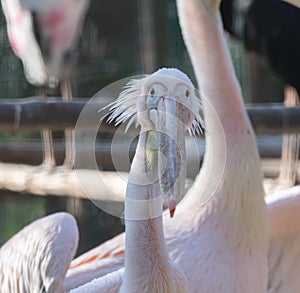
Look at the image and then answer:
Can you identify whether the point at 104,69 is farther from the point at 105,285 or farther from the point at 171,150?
the point at 171,150

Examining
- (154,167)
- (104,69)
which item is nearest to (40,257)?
(154,167)

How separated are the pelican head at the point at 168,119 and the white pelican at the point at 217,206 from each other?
496mm

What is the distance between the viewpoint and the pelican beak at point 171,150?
4.42 feet

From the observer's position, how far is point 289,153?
114 inches

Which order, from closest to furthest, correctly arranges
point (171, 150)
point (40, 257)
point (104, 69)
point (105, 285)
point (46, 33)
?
point (171, 150), point (105, 285), point (40, 257), point (104, 69), point (46, 33)

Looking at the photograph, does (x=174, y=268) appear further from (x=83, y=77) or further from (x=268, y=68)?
(x=83, y=77)

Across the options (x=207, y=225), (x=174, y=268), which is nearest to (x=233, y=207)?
(x=207, y=225)

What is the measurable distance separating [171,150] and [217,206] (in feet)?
1.99

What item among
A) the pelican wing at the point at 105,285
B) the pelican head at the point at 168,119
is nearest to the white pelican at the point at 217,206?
the pelican wing at the point at 105,285

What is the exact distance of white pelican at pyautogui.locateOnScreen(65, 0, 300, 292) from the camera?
189cm

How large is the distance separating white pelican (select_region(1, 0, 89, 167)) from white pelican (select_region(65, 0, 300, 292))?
253 cm

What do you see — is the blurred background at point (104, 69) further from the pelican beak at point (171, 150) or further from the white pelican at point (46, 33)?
the pelican beak at point (171, 150)

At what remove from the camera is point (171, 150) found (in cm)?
136

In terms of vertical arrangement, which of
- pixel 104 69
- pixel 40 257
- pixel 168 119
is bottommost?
pixel 40 257
